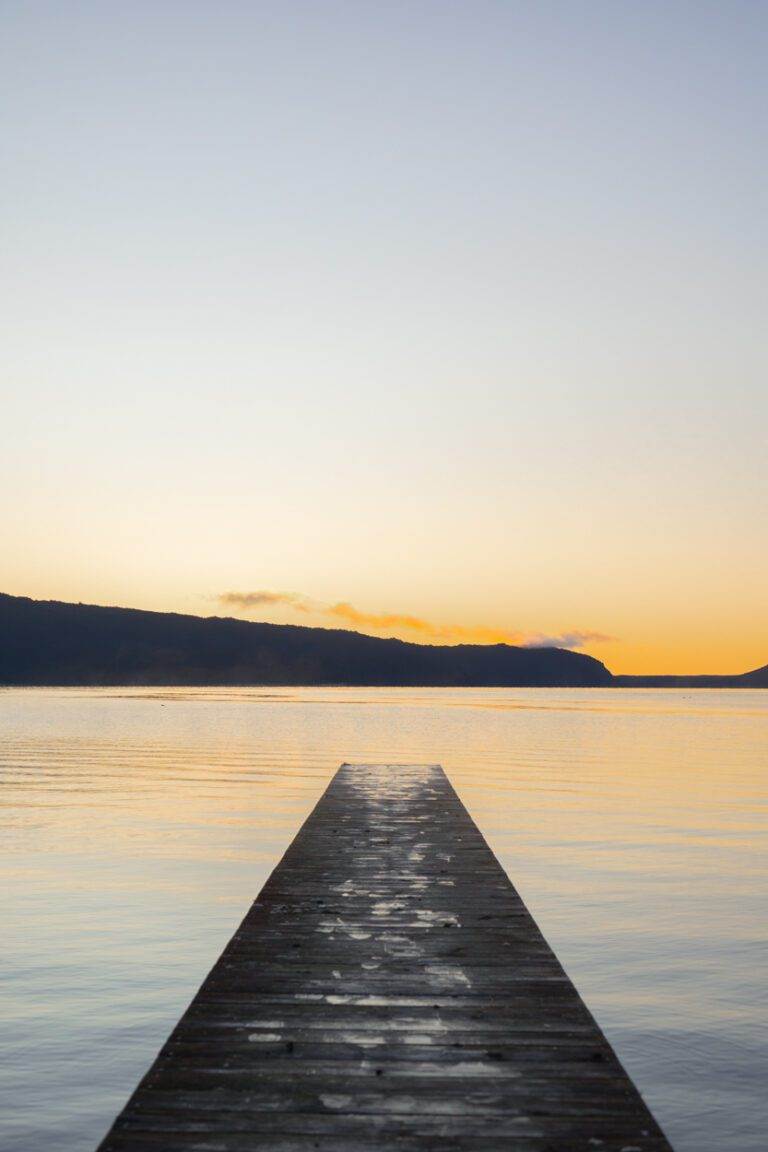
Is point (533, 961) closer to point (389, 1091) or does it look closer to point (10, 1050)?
point (389, 1091)

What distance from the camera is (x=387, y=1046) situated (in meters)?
6.83

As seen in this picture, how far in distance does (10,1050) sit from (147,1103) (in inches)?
174

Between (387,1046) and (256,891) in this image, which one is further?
(256,891)

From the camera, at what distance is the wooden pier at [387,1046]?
18.2ft

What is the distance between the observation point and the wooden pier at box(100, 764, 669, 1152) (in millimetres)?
5535

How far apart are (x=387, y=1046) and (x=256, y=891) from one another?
1019cm

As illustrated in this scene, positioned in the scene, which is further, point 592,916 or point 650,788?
point 650,788

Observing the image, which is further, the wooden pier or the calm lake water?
the calm lake water

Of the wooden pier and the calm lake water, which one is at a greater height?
the wooden pier

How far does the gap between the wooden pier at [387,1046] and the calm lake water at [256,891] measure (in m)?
1.61

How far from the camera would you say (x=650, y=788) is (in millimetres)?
32625

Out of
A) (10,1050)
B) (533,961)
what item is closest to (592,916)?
(533,961)

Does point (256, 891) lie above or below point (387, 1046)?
below

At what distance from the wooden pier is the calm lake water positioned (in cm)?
161
